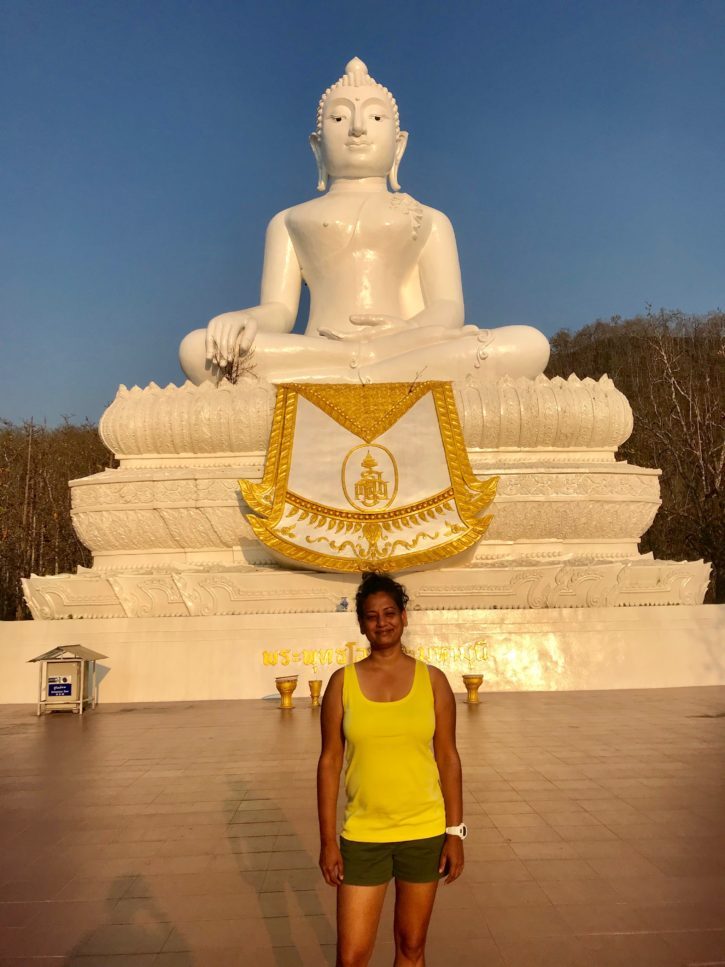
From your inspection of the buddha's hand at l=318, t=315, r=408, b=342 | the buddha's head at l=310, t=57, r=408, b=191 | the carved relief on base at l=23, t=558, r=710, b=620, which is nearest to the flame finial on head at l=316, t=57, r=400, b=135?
the buddha's head at l=310, t=57, r=408, b=191

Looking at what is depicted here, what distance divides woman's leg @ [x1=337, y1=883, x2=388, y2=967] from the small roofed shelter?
5438 mm

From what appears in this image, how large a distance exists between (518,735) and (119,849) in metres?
2.84

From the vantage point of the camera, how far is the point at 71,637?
7.83 m

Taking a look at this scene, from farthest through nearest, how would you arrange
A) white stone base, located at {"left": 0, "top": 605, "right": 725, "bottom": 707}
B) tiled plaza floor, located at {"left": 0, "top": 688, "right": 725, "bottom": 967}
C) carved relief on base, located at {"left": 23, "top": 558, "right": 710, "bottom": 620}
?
carved relief on base, located at {"left": 23, "top": 558, "right": 710, "bottom": 620}, white stone base, located at {"left": 0, "top": 605, "right": 725, "bottom": 707}, tiled plaza floor, located at {"left": 0, "top": 688, "right": 725, "bottom": 967}

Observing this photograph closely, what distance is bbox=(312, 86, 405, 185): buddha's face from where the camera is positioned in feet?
37.6

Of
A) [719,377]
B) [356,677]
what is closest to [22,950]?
[356,677]

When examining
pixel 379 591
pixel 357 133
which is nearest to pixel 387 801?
pixel 379 591

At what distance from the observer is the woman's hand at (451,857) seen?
209 centimetres

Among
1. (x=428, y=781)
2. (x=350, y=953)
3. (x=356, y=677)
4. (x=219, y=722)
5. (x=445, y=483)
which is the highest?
(x=445, y=483)

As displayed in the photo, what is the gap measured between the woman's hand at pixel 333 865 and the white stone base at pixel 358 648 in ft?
18.2

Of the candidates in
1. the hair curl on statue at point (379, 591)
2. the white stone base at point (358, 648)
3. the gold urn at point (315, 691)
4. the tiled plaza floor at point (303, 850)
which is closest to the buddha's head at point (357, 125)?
the white stone base at point (358, 648)

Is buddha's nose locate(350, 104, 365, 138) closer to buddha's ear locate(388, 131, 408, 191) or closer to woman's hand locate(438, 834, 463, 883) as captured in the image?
buddha's ear locate(388, 131, 408, 191)

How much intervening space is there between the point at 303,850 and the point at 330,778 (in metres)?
1.51

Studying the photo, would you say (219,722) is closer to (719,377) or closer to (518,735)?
(518,735)
